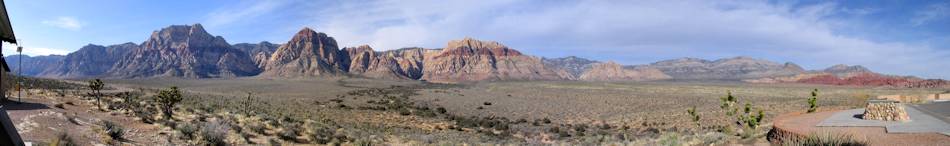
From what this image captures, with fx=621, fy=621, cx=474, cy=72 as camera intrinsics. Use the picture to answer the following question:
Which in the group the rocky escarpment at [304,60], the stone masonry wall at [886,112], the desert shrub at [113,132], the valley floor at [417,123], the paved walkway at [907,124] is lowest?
the valley floor at [417,123]

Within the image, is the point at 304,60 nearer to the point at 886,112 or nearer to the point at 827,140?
the point at 886,112

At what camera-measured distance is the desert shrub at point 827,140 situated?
1002 centimetres

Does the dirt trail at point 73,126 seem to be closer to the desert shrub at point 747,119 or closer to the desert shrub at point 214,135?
the desert shrub at point 214,135

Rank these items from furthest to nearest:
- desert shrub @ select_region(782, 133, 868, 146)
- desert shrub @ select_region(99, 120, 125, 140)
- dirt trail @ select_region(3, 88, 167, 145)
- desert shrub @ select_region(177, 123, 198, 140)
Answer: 1. desert shrub @ select_region(177, 123, 198, 140)
2. desert shrub @ select_region(99, 120, 125, 140)
3. dirt trail @ select_region(3, 88, 167, 145)
4. desert shrub @ select_region(782, 133, 868, 146)

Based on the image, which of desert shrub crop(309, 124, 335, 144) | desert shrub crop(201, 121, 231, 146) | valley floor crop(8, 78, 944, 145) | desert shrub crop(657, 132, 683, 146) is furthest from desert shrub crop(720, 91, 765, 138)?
desert shrub crop(201, 121, 231, 146)

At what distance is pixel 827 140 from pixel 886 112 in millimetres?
4599

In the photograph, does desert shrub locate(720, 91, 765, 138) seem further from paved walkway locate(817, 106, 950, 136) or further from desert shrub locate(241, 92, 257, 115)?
desert shrub locate(241, 92, 257, 115)

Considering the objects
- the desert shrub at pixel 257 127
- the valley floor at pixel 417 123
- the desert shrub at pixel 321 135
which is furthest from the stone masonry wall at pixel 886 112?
the desert shrub at pixel 257 127

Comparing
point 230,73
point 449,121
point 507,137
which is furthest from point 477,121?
point 230,73

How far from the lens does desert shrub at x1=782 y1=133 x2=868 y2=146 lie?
10.0 m

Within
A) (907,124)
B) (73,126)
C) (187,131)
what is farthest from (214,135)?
(907,124)

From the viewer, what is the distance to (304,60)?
175625 millimetres

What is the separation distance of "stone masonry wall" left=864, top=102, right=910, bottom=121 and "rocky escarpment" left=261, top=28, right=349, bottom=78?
154221 millimetres

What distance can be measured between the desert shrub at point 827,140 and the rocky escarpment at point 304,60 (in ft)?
513
